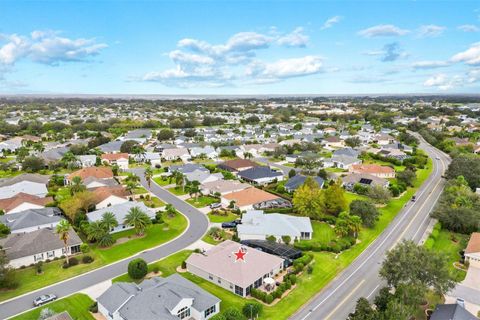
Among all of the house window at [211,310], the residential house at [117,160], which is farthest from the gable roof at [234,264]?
the residential house at [117,160]

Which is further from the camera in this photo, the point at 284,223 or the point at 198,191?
the point at 198,191

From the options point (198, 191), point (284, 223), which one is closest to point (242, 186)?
point (198, 191)

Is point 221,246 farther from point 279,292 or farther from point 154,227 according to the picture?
point 154,227

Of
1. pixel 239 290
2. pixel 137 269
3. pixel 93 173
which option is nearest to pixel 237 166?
pixel 93 173

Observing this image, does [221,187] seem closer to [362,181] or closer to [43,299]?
[362,181]

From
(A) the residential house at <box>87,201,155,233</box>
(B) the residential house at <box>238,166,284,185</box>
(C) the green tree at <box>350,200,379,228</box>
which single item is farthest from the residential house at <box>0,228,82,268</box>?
(B) the residential house at <box>238,166,284,185</box>

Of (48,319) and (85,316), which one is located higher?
(48,319)
